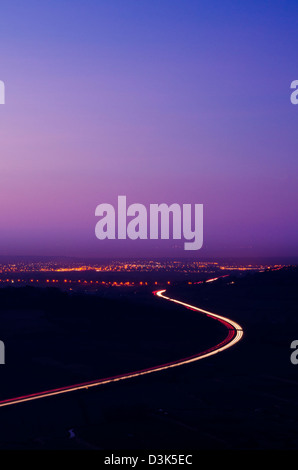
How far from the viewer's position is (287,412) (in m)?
22.5

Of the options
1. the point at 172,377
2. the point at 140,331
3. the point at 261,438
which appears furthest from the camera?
the point at 140,331

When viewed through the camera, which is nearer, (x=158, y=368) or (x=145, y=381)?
(x=145, y=381)

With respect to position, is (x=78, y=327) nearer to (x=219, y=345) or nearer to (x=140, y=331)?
(x=140, y=331)

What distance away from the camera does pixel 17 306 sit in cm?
6100

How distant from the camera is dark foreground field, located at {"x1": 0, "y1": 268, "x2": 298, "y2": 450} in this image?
19.5 m

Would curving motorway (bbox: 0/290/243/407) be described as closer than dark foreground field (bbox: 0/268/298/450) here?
No

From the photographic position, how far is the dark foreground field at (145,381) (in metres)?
19.5

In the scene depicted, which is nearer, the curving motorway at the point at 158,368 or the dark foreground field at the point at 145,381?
the dark foreground field at the point at 145,381

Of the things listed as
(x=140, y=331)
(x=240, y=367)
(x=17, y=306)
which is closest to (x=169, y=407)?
(x=240, y=367)

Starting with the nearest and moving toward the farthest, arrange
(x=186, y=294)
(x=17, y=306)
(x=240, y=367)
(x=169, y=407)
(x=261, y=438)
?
1. (x=261, y=438)
2. (x=169, y=407)
3. (x=240, y=367)
4. (x=17, y=306)
5. (x=186, y=294)

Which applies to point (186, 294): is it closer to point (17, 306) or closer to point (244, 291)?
point (244, 291)

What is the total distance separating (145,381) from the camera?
28.1 meters

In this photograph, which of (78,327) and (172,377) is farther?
(78,327)

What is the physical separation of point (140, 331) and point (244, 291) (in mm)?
44757
